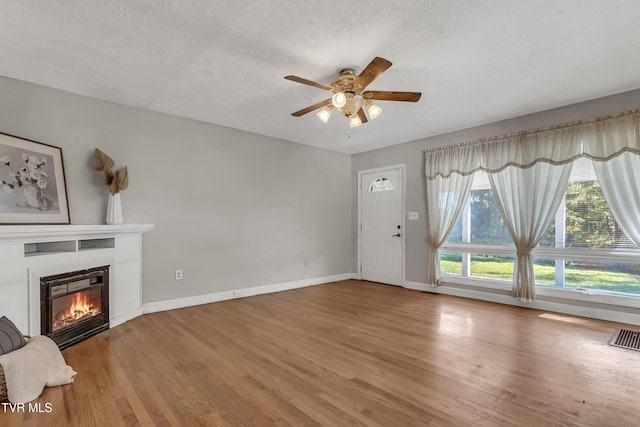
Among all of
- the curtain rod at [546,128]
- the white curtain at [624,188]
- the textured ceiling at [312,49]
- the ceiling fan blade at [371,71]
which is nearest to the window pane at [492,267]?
the white curtain at [624,188]

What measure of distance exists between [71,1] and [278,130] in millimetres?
2928

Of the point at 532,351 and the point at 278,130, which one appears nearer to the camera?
the point at 532,351

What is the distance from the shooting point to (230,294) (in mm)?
4535

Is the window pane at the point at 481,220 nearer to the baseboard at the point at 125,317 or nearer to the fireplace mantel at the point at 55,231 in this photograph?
the fireplace mantel at the point at 55,231

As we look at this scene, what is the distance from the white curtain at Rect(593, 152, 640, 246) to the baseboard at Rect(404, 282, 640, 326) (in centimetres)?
85

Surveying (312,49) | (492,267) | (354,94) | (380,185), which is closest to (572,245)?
(492,267)

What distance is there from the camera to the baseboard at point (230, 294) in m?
3.90

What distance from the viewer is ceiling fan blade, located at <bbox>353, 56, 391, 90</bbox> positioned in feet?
7.36

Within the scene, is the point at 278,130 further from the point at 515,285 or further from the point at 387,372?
the point at 515,285

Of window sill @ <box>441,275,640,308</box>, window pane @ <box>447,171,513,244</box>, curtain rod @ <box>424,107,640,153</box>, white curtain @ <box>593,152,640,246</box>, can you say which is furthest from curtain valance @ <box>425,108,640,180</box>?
window sill @ <box>441,275,640,308</box>

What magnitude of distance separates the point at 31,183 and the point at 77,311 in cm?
133

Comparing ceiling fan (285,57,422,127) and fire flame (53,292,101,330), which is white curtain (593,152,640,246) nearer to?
ceiling fan (285,57,422,127)

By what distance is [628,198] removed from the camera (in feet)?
11.0

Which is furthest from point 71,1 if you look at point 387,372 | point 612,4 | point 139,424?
point 612,4
